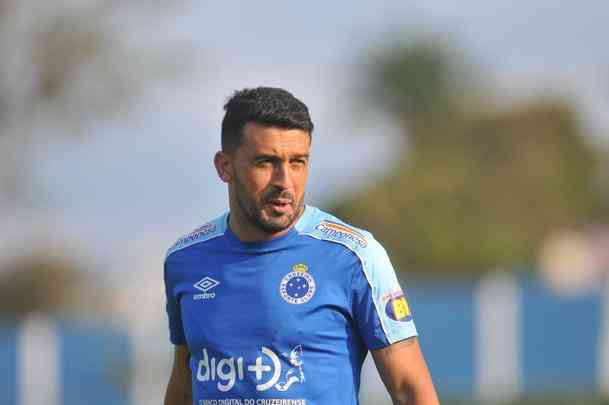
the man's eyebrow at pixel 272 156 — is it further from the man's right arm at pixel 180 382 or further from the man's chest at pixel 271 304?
the man's right arm at pixel 180 382

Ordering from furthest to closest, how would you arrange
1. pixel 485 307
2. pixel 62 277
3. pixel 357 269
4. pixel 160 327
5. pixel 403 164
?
pixel 403 164, pixel 62 277, pixel 485 307, pixel 160 327, pixel 357 269

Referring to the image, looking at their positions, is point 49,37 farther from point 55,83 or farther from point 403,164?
point 403,164

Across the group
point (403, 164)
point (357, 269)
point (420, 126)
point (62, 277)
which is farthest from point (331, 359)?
point (420, 126)

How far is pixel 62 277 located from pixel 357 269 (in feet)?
71.0

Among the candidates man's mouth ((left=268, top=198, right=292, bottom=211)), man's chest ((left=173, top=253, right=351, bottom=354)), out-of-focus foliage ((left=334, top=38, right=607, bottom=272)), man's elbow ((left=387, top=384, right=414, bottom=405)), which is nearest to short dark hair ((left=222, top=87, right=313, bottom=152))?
man's mouth ((left=268, top=198, right=292, bottom=211))

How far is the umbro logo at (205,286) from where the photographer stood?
4715 mm

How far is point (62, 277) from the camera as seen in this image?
84.1ft

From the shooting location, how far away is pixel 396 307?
453cm

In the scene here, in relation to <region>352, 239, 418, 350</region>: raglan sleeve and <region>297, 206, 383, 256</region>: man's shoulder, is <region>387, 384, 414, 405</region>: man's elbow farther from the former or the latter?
<region>297, 206, 383, 256</region>: man's shoulder

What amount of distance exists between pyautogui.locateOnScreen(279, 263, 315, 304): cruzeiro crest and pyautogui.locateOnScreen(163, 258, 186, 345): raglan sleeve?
1.65 ft

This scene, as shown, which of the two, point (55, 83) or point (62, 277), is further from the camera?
point (62, 277)

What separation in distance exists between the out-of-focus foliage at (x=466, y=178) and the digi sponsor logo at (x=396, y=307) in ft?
94.8

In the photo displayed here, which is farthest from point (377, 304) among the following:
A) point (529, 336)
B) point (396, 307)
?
point (529, 336)

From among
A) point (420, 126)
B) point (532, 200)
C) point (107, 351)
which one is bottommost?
point (107, 351)
